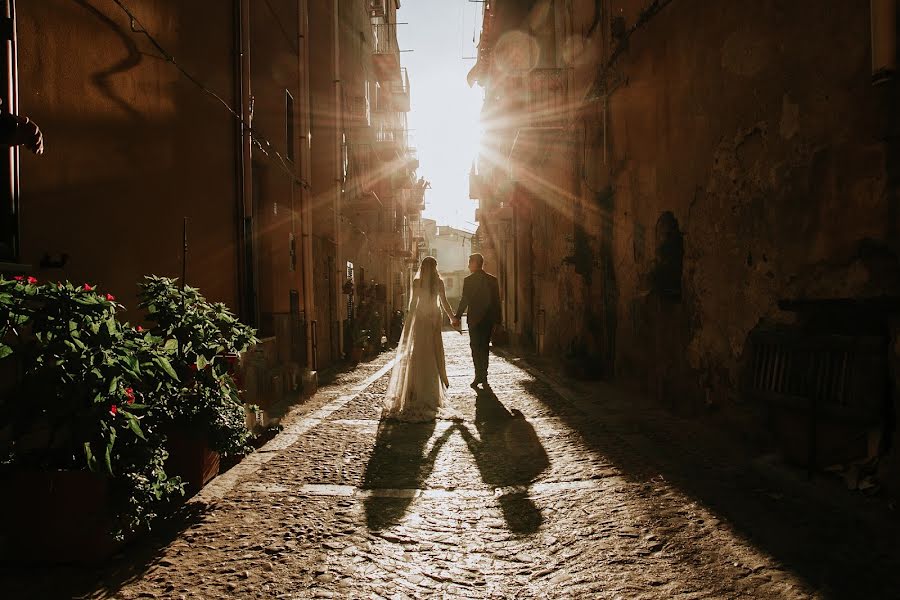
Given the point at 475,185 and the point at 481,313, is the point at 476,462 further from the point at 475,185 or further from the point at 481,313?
the point at 475,185

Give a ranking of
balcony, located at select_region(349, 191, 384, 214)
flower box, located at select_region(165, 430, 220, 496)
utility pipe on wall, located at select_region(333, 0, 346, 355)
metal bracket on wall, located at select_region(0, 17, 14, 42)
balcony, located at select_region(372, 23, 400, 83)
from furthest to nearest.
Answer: balcony, located at select_region(372, 23, 400, 83) < balcony, located at select_region(349, 191, 384, 214) < utility pipe on wall, located at select_region(333, 0, 346, 355) < flower box, located at select_region(165, 430, 220, 496) < metal bracket on wall, located at select_region(0, 17, 14, 42)

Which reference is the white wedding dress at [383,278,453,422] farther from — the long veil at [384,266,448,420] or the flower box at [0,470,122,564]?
the flower box at [0,470,122,564]

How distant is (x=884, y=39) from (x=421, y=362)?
540 cm

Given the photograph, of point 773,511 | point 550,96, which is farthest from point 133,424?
point 550,96

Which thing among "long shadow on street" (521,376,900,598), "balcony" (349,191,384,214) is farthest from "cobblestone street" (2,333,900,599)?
"balcony" (349,191,384,214)

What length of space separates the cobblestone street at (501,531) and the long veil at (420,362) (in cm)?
147

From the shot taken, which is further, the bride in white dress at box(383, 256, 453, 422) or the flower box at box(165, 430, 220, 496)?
the bride in white dress at box(383, 256, 453, 422)

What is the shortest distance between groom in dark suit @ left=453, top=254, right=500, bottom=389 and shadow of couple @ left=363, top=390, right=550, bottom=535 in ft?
6.54

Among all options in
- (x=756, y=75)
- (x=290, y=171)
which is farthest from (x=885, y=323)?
(x=290, y=171)

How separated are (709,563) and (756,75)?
Answer: 427 centimetres

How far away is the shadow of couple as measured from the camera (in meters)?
3.86

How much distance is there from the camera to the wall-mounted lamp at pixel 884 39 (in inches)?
143

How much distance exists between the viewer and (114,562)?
309cm

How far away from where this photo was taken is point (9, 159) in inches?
150
